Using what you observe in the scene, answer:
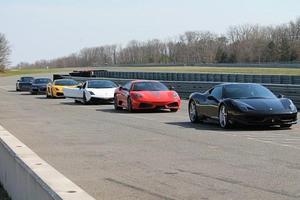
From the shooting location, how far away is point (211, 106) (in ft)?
52.9

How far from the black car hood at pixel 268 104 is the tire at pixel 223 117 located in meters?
0.41

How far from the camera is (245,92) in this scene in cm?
1557

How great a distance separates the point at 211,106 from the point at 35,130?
188 inches

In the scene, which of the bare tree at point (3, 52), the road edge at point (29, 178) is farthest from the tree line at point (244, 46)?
the road edge at point (29, 178)

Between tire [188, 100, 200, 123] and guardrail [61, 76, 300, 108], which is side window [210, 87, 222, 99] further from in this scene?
guardrail [61, 76, 300, 108]

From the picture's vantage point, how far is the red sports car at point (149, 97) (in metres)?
21.9

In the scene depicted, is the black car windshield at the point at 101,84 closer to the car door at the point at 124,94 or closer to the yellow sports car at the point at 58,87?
the car door at the point at 124,94

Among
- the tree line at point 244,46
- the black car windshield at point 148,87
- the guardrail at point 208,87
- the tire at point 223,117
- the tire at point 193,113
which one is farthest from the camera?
the tree line at point 244,46

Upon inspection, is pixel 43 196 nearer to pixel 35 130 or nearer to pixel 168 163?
pixel 168 163

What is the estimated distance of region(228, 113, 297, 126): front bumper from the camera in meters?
14.4

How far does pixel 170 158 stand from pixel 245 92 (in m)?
5.96

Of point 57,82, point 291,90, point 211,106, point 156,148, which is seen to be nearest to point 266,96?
point 211,106

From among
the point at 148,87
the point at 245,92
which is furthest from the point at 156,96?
the point at 245,92

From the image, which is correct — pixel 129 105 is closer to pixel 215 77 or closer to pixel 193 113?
pixel 193 113
